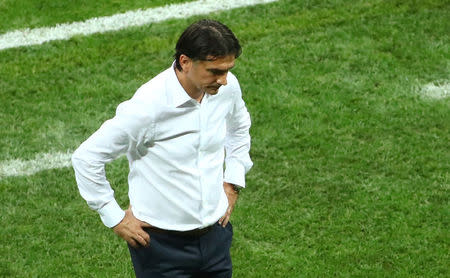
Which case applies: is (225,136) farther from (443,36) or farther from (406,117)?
(443,36)

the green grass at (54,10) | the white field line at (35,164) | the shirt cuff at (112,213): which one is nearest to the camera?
the shirt cuff at (112,213)

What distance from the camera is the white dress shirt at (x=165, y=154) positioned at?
3.88 meters

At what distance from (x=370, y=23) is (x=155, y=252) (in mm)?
5013

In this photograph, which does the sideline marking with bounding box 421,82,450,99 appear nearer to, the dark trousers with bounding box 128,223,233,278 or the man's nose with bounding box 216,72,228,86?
the dark trousers with bounding box 128,223,233,278

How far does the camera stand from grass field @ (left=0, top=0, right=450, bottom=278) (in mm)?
6039

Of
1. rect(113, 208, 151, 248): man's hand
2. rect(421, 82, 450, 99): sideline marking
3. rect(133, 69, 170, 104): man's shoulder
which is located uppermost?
rect(133, 69, 170, 104): man's shoulder

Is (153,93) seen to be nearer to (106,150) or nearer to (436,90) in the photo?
(106,150)

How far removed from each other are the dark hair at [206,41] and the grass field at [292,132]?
2336 millimetres

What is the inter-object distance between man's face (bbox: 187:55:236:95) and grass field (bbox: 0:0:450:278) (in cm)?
223

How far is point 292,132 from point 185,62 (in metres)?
3.45

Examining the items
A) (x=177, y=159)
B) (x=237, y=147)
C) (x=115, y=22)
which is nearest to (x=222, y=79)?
(x=177, y=159)

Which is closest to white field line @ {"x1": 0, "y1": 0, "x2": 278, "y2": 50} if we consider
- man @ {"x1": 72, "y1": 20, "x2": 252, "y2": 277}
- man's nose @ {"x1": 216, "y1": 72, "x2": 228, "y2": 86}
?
man @ {"x1": 72, "y1": 20, "x2": 252, "y2": 277}

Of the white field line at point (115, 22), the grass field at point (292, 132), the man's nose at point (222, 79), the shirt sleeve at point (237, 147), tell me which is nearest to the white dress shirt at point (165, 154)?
the man's nose at point (222, 79)

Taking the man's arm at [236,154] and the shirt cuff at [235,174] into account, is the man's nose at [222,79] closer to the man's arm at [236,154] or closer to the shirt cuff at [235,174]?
the man's arm at [236,154]
